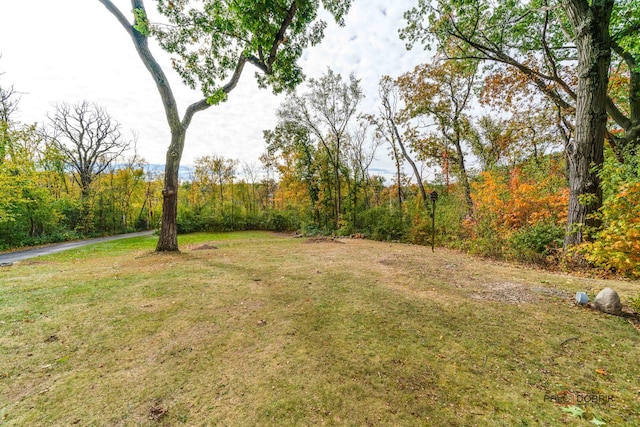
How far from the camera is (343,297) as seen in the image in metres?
3.76

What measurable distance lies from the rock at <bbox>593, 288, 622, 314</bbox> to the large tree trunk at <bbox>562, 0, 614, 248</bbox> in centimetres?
227

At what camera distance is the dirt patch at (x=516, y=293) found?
11.5ft

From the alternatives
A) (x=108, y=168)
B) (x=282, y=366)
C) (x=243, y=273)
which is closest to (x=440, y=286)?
(x=282, y=366)

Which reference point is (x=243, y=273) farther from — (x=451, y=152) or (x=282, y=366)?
(x=451, y=152)

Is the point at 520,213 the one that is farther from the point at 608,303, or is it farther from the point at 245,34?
the point at 245,34

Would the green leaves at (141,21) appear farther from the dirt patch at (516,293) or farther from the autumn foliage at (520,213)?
the autumn foliage at (520,213)

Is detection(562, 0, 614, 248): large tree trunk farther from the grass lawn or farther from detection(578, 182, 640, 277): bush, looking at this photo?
the grass lawn

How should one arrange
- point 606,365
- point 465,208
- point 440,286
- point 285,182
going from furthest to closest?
point 285,182, point 465,208, point 440,286, point 606,365

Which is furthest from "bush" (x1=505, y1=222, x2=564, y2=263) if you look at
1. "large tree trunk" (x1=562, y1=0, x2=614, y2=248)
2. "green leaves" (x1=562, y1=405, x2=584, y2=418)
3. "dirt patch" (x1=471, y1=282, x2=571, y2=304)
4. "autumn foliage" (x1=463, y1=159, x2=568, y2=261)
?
"green leaves" (x1=562, y1=405, x2=584, y2=418)

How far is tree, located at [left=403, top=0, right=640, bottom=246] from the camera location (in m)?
4.89

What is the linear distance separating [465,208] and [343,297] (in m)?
7.87

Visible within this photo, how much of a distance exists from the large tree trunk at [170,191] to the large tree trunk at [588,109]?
32.7ft

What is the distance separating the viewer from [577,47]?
16.9ft

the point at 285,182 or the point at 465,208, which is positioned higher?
the point at 285,182
